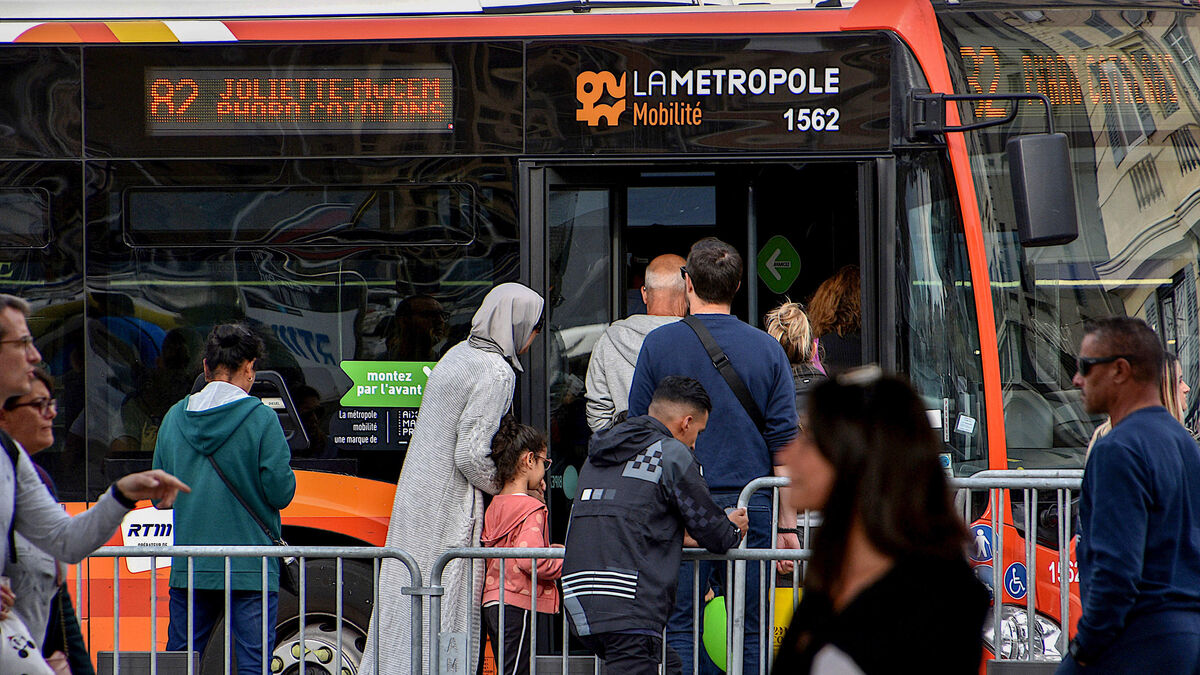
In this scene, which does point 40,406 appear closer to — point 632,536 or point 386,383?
point 632,536

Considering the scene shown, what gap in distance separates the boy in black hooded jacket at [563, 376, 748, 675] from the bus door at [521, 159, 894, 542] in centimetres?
145

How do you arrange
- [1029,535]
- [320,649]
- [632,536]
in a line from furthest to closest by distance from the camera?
[320,649] → [1029,535] → [632,536]

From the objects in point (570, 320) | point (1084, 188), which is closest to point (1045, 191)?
point (1084, 188)

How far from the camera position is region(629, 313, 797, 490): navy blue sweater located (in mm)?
4863

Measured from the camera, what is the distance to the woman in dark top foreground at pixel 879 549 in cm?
196

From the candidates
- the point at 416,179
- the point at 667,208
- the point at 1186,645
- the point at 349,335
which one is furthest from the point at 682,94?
the point at 1186,645

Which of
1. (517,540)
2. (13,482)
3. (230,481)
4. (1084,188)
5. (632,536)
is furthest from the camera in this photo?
(1084,188)

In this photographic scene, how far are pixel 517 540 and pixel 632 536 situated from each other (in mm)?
1292

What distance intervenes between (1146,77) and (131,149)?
454cm

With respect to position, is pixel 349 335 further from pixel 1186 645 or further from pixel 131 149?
pixel 1186 645

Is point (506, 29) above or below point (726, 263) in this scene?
above

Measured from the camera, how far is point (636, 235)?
6.41 metres

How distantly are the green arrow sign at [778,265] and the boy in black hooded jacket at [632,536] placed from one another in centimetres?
251

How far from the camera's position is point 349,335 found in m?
5.59
